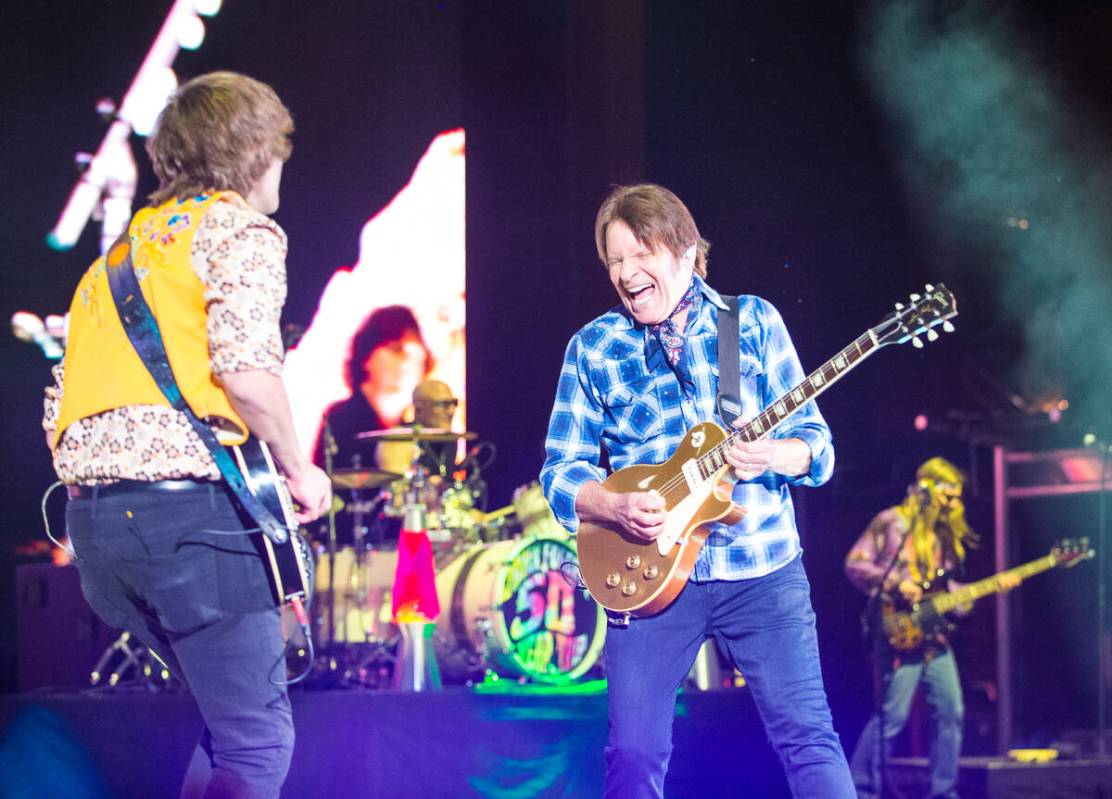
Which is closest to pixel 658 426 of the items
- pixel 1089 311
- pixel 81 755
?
pixel 81 755

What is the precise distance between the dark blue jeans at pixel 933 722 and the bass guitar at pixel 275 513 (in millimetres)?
5498

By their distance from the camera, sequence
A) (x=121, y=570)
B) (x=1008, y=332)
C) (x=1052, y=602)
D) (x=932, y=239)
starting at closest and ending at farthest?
(x=121, y=570) < (x=932, y=239) < (x=1008, y=332) < (x=1052, y=602)

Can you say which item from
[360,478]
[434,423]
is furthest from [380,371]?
[360,478]

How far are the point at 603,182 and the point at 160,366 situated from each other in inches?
137

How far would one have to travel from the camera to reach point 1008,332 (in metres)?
9.43

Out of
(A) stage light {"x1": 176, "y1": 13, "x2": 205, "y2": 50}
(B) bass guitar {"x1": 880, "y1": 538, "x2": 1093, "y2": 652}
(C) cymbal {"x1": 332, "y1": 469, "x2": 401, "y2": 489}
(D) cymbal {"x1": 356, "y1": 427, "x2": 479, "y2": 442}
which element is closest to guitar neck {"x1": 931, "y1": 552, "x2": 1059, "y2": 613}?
(B) bass guitar {"x1": 880, "y1": 538, "x2": 1093, "y2": 652}

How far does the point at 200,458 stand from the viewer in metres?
2.76

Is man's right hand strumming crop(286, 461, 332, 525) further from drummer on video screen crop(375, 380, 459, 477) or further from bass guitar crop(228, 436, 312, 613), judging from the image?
drummer on video screen crop(375, 380, 459, 477)

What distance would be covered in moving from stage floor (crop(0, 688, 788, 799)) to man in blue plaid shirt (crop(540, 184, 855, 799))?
2306 millimetres

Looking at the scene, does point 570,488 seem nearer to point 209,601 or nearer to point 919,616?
point 209,601

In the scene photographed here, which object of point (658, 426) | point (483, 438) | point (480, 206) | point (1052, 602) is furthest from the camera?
point (1052, 602)

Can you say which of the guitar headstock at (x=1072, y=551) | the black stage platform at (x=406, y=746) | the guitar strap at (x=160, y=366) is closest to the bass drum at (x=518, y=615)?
the black stage platform at (x=406, y=746)

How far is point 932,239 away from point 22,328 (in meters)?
6.62

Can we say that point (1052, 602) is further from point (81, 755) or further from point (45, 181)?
point (45, 181)
